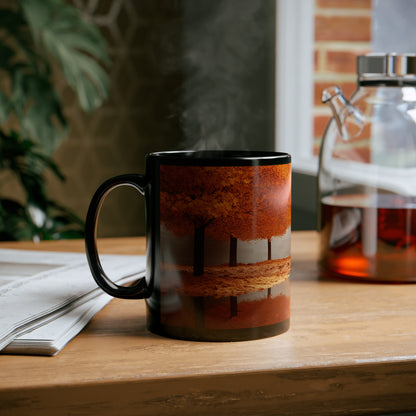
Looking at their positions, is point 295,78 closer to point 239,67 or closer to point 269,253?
point 239,67

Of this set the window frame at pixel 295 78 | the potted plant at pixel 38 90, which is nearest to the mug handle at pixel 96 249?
the potted plant at pixel 38 90

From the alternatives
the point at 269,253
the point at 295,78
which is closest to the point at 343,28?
the point at 295,78

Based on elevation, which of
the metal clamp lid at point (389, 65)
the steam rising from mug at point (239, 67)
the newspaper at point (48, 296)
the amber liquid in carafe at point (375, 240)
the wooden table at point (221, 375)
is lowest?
the wooden table at point (221, 375)

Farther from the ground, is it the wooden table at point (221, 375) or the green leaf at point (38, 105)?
the green leaf at point (38, 105)

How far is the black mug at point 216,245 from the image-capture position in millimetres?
466

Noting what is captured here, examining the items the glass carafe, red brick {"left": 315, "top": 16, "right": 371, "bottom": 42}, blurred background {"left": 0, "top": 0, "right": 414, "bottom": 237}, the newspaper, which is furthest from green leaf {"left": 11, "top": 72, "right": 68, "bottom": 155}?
the glass carafe

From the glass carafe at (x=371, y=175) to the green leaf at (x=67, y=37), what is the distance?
1.23 m

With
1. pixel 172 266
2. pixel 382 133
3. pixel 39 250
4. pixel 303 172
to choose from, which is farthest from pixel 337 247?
pixel 303 172

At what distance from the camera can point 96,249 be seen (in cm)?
50

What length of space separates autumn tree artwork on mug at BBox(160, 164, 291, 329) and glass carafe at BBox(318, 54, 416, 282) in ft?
0.72

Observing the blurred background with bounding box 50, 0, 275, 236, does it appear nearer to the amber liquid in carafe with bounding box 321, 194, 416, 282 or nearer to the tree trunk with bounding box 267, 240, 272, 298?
the amber liquid in carafe with bounding box 321, 194, 416, 282

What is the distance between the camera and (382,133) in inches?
27.7

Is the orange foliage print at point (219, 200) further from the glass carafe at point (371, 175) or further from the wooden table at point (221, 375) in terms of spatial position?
the glass carafe at point (371, 175)

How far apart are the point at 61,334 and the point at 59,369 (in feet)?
0.16
